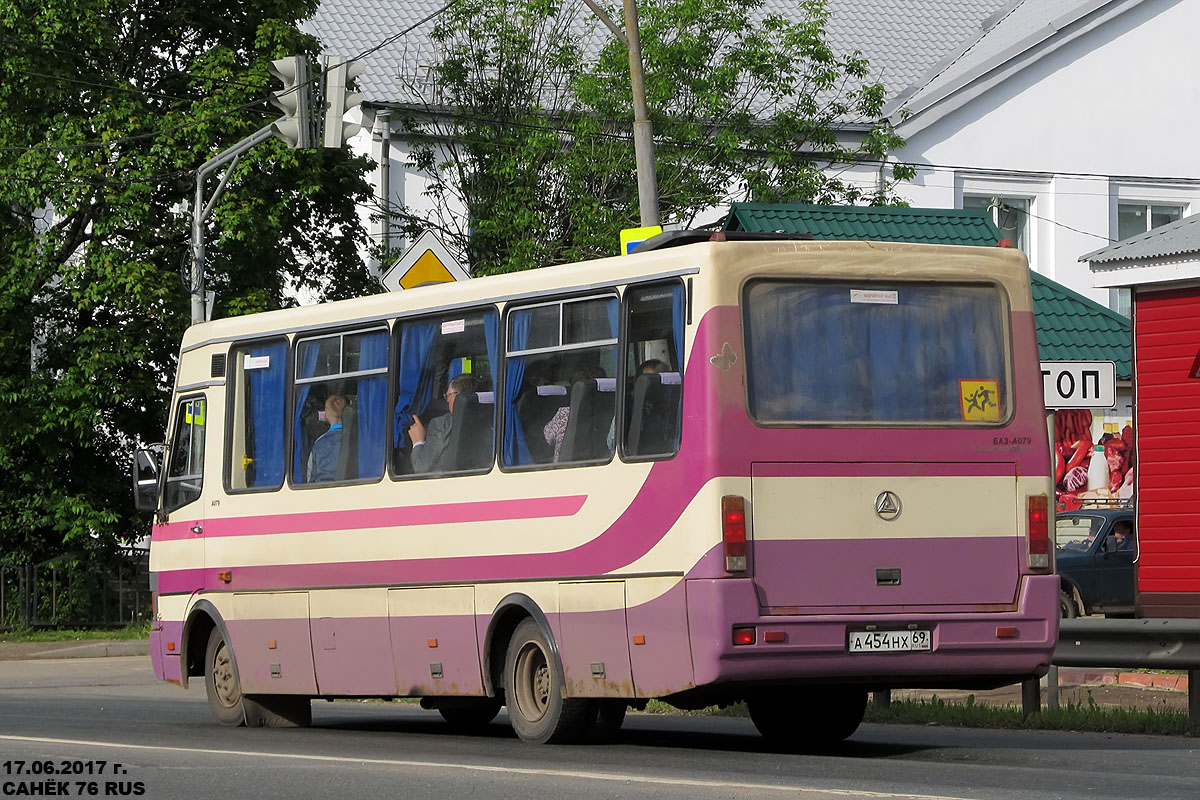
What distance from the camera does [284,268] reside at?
3369 centimetres

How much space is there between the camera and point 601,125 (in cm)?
3338

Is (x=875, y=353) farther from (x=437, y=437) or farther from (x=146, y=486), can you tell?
(x=146, y=486)

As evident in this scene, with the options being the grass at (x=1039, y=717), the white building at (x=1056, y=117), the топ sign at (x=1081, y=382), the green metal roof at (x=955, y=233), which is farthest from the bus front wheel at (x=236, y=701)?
the white building at (x=1056, y=117)

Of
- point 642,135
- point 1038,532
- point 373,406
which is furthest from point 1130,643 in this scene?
Answer: point 642,135

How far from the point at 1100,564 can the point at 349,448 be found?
17.2 metres

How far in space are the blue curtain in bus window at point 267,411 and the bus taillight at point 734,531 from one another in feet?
16.0

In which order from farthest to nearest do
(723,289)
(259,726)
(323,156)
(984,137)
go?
(984,137) → (323,156) → (259,726) → (723,289)

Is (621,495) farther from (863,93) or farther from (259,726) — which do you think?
(863,93)

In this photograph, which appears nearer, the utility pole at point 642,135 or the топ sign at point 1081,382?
the топ sign at point 1081,382

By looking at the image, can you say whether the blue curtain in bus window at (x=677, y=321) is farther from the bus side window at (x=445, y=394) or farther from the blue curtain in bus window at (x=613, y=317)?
the bus side window at (x=445, y=394)

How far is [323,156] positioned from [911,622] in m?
22.7

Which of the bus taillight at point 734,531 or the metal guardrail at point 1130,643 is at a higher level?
the bus taillight at point 734,531

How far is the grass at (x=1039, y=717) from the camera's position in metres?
14.5

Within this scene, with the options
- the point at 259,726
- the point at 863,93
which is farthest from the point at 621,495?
the point at 863,93
